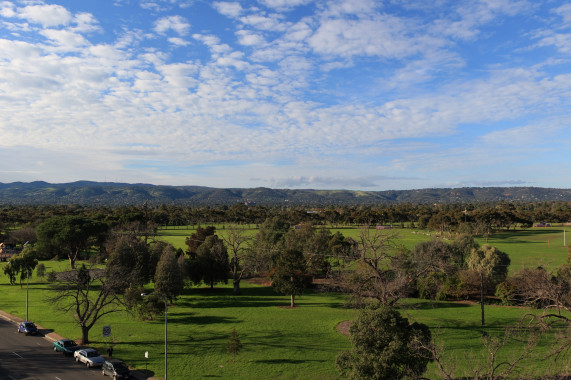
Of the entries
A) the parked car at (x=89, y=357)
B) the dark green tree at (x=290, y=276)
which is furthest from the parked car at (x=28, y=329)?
the dark green tree at (x=290, y=276)

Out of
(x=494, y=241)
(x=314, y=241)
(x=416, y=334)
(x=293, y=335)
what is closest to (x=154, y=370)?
(x=293, y=335)

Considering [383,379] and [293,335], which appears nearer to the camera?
[383,379]

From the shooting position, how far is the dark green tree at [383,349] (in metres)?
19.1

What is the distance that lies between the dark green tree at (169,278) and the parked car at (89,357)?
562 inches

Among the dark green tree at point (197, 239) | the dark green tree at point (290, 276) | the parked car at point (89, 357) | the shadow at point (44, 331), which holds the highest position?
the dark green tree at point (197, 239)

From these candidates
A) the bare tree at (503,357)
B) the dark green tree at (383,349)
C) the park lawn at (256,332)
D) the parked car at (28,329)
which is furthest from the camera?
the parked car at (28,329)

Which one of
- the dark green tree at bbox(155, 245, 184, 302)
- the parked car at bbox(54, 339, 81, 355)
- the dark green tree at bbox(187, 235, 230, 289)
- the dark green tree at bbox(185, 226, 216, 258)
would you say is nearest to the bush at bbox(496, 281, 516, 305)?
the dark green tree at bbox(187, 235, 230, 289)

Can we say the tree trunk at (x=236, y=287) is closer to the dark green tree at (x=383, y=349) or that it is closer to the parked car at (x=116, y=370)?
the parked car at (x=116, y=370)

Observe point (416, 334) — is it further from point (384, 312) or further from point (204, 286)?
point (204, 286)

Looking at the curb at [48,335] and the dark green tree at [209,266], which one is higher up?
the dark green tree at [209,266]

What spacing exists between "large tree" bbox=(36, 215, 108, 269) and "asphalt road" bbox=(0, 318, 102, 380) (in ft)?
132

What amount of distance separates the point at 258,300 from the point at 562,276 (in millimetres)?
33623

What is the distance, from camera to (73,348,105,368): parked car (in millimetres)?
24641

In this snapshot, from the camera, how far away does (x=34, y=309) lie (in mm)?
39656
